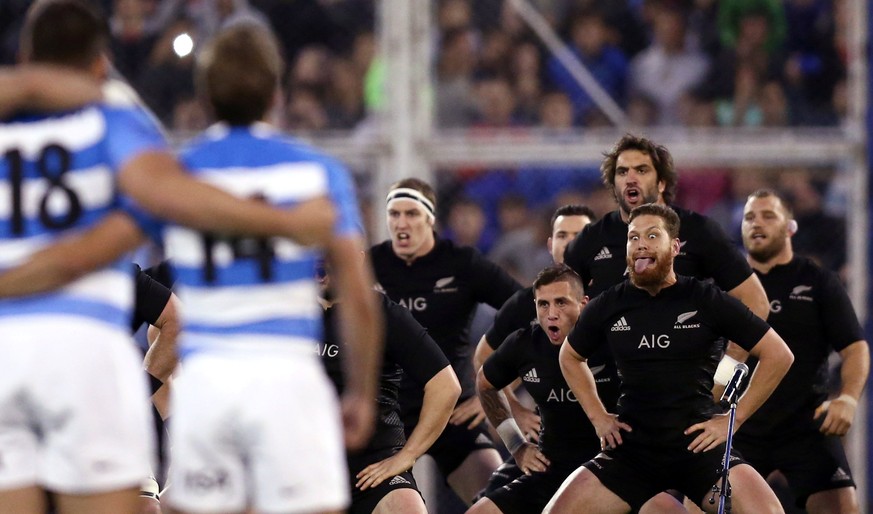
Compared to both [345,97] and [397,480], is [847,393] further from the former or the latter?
[345,97]

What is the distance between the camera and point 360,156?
32.4ft

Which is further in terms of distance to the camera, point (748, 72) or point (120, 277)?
point (748, 72)

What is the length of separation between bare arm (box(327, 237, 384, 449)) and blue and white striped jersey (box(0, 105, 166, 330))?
0.53 metres

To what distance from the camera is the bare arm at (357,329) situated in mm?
3676

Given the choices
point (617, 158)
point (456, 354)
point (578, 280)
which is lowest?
point (456, 354)

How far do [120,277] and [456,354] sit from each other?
480 centimetres

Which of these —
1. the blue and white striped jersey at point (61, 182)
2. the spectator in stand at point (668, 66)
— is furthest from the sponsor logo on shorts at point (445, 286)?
the blue and white striped jersey at point (61, 182)

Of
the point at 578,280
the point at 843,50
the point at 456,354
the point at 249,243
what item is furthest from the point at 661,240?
the point at 843,50

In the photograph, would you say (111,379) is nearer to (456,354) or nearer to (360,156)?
(456,354)

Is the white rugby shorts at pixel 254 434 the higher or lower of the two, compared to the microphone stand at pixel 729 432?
higher

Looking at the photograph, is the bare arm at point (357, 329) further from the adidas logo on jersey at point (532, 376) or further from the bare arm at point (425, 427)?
the adidas logo on jersey at point (532, 376)

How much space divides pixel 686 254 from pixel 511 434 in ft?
4.07

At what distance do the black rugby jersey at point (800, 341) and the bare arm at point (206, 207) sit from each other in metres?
4.90

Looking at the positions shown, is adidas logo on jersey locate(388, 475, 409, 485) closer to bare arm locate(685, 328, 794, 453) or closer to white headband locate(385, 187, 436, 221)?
bare arm locate(685, 328, 794, 453)
